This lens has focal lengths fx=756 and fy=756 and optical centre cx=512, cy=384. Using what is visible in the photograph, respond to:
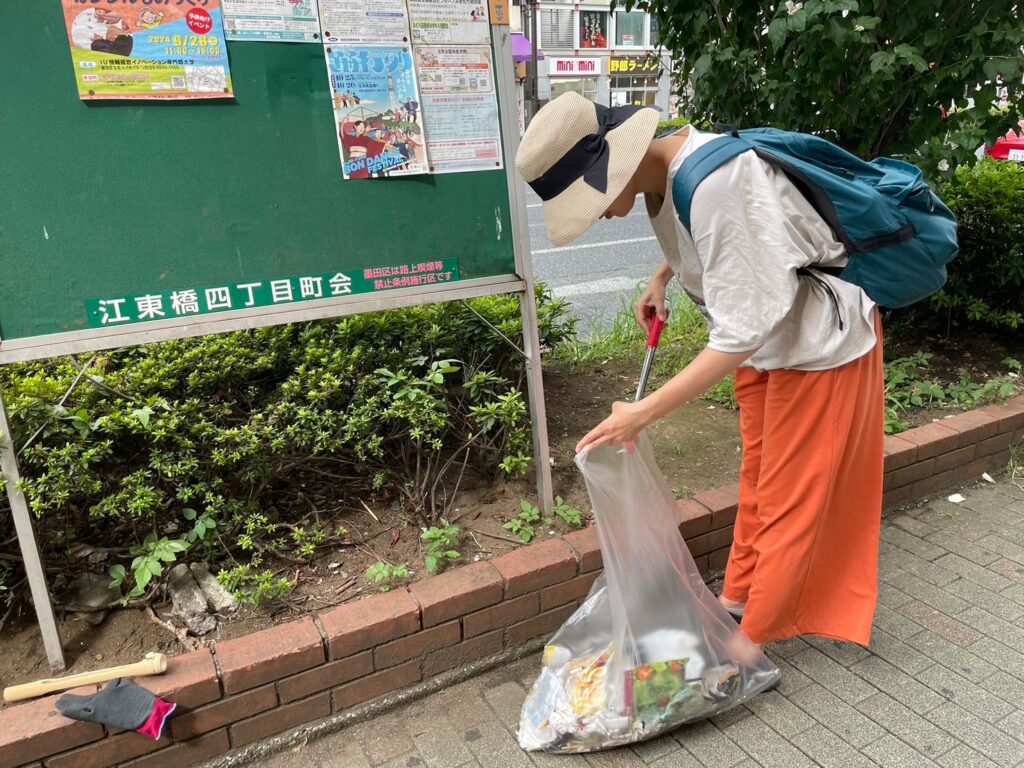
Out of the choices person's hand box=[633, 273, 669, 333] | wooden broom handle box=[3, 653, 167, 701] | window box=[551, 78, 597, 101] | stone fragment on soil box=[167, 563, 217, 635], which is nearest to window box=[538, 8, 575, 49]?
window box=[551, 78, 597, 101]

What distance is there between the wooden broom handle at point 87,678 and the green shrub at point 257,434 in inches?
10.5

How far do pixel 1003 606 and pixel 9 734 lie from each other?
9.71 ft

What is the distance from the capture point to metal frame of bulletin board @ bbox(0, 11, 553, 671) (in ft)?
6.20

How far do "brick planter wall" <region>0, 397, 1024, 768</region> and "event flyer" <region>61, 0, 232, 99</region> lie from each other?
4.83ft

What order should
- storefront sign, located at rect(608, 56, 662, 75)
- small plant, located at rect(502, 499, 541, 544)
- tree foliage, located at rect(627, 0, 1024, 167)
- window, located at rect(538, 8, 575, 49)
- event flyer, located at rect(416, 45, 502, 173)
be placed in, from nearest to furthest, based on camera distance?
event flyer, located at rect(416, 45, 502, 173) < small plant, located at rect(502, 499, 541, 544) < tree foliage, located at rect(627, 0, 1024, 167) < storefront sign, located at rect(608, 56, 662, 75) < window, located at rect(538, 8, 575, 49)

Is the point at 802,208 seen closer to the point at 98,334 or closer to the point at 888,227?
the point at 888,227

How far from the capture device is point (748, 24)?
11.1 ft

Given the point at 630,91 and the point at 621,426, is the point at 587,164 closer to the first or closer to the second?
the point at 621,426

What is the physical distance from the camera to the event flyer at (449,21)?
7.17 ft

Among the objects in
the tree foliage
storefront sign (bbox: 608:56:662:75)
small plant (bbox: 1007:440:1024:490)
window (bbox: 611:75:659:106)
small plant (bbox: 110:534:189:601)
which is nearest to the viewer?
small plant (bbox: 110:534:189:601)

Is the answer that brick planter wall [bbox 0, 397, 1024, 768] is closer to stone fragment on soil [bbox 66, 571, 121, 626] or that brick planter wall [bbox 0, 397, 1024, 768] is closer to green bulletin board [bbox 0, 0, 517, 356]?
stone fragment on soil [bbox 66, 571, 121, 626]

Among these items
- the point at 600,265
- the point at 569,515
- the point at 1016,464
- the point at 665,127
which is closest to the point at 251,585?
the point at 569,515

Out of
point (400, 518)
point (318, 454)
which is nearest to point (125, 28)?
point (318, 454)

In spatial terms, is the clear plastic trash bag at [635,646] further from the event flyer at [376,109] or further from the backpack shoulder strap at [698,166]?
the event flyer at [376,109]
